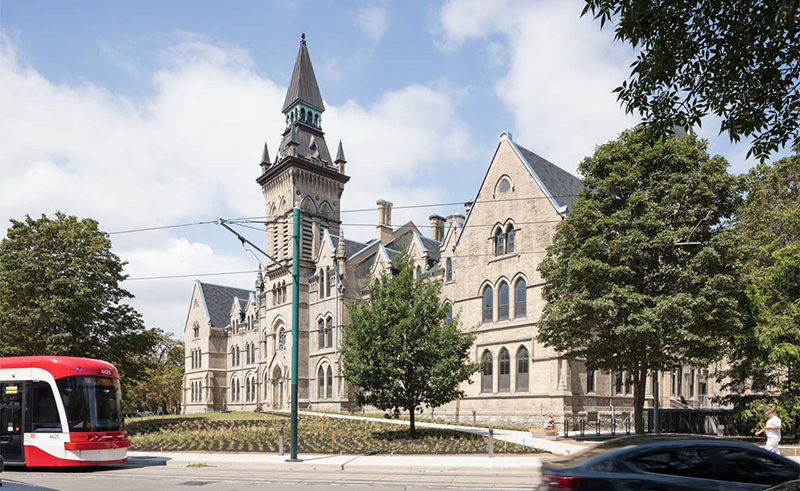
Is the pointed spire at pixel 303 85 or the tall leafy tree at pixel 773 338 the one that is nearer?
the tall leafy tree at pixel 773 338

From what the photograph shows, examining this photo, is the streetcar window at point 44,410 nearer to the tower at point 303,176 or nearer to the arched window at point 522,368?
the arched window at point 522,368

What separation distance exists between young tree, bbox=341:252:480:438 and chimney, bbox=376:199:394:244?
31.7 m

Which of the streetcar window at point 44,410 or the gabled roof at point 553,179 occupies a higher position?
the gabled roof at point 553,179

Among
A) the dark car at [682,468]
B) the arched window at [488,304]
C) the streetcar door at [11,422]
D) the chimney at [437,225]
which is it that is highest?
the chimney at [437,225]

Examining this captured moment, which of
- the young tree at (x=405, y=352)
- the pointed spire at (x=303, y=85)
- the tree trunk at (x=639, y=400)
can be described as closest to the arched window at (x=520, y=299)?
the young tree at (x=405, y=352)

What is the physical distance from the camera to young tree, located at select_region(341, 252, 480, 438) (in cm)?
2395

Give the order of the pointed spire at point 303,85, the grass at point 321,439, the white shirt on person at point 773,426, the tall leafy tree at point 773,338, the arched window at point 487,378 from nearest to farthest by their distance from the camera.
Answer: the white shirt on person at point 773,426
the grass at point 321,439
the tall leafy tree at point 773,338
the arched window at point 487,378
the pointed spire at point 303,85

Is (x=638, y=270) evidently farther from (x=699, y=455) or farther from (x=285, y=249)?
(x=285, y=249)

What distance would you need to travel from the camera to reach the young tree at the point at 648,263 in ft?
73.7

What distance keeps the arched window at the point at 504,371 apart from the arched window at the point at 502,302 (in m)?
1.88

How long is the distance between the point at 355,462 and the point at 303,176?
43.9 meters

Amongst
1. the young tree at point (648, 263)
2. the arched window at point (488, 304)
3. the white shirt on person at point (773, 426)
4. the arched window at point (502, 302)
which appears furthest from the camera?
the arched window at point (488, 304)

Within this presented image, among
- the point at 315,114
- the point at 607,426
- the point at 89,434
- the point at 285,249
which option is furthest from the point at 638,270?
the point at 315,114

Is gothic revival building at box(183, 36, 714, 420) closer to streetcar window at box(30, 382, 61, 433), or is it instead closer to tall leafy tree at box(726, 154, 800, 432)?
streetcar window at box(30, 382, 61, 433)
